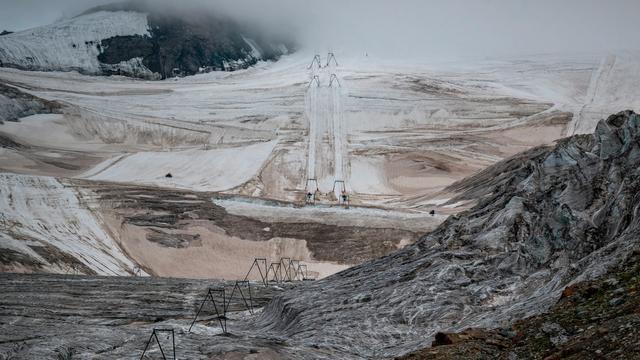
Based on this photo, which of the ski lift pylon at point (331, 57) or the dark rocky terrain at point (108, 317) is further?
the ski lift pylon at point (331, 57)

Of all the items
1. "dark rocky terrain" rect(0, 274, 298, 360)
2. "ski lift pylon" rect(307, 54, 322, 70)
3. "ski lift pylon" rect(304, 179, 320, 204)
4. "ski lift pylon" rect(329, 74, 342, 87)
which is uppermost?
"ski lift pylon" rect(307, 54, 322, 70)

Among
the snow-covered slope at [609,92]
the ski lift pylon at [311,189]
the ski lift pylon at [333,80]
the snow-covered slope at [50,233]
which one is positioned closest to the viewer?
the snow-covered slope at [50,233]

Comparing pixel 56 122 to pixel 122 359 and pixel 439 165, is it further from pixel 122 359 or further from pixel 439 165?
pixel 122 359

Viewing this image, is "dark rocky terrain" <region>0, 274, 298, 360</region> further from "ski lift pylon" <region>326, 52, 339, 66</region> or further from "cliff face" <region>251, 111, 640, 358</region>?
"ski lift pylon" <region>326, 52, 339, 66</region>

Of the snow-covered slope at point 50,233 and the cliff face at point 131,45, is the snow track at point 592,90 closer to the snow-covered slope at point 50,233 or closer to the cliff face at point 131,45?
the snow-covered slope at point 50,233

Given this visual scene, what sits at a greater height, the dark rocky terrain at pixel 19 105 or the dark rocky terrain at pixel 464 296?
the dark rocky terrain at pixel 19 105

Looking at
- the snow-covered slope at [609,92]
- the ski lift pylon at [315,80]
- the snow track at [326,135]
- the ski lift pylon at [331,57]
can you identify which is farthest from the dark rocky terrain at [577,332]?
the ski lift pylon at [331,57]

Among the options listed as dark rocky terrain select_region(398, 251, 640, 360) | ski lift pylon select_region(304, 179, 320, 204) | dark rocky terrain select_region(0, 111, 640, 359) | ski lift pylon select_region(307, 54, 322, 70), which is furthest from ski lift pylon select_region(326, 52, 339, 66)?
dark rocky terrain select_region(398, 251, 640, 360)
